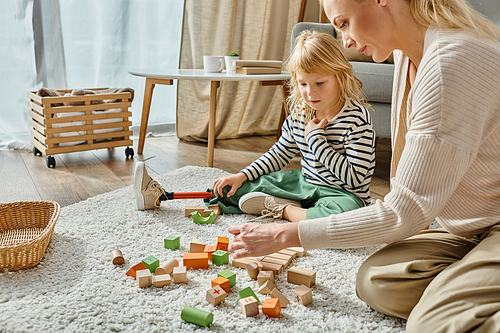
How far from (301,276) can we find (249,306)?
0.18 meters

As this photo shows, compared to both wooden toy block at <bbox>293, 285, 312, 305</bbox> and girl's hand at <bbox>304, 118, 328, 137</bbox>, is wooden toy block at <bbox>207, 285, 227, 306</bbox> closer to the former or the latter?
wooden toy block at <bbox>293, 285, 312, 305</bbox>

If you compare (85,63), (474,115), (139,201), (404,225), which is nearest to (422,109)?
(474,115)

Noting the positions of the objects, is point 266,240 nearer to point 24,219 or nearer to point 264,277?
point 264,277

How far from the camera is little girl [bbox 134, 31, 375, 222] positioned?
137 centimetres

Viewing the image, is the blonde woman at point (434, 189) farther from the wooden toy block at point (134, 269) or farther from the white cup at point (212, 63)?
the white cup at point (212, 63)

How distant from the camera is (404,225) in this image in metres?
0.75

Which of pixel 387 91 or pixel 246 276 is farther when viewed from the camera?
pixel 387 91

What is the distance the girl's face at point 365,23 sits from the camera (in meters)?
0.77

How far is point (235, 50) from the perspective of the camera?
2756 mm

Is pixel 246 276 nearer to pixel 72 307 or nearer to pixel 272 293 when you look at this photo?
pixel 272 293

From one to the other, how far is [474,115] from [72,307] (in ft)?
2.80

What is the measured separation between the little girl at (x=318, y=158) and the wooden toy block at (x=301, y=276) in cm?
31

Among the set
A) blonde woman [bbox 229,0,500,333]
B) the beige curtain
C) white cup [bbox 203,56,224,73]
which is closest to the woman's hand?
blonde woman [bbox 229,0,500,333]

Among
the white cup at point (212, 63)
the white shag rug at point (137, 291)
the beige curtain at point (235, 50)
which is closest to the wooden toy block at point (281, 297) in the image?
the white shag rug at point (137, 291)
